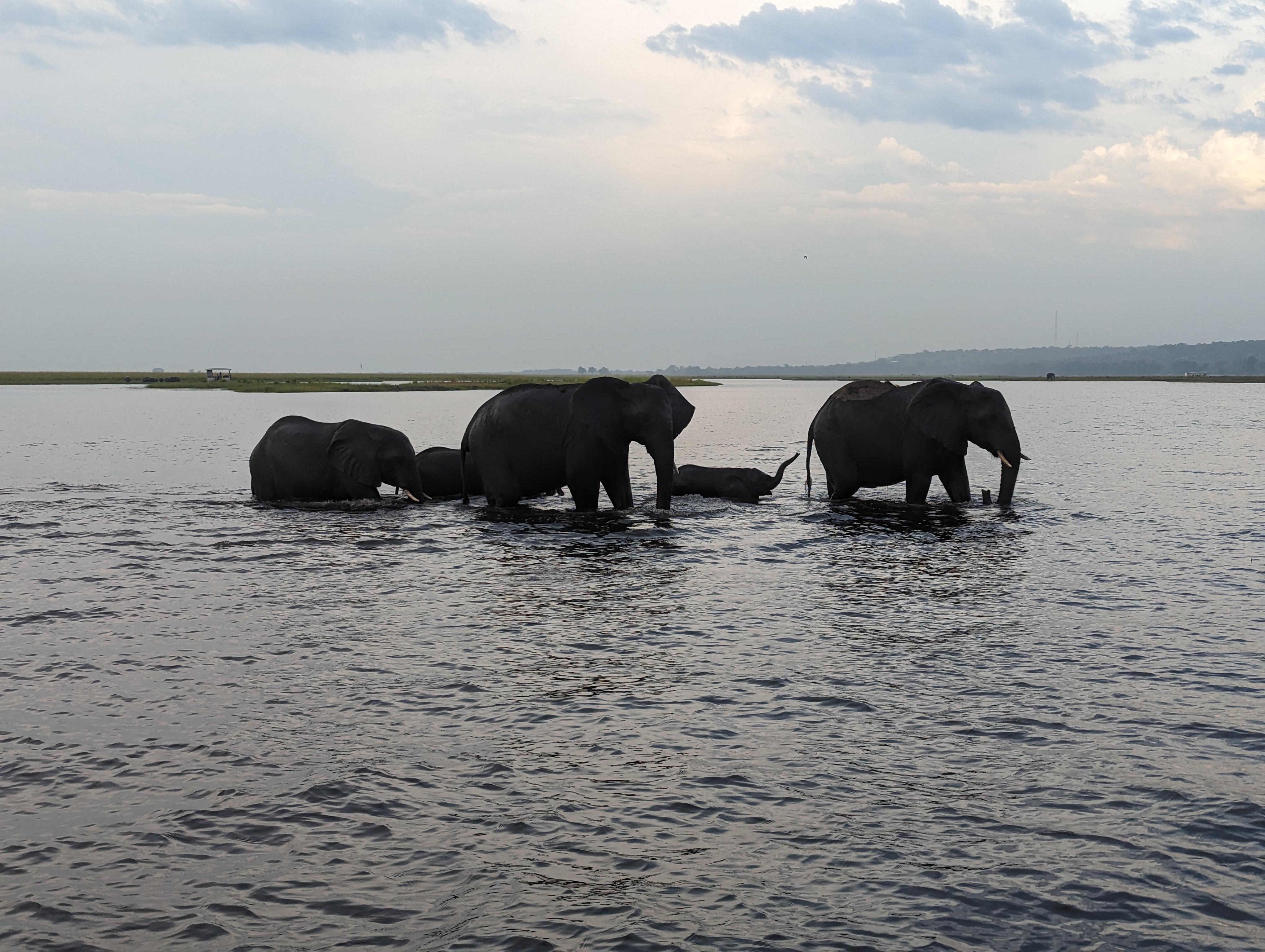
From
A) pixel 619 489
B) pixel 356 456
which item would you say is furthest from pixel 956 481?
pixel 356 456

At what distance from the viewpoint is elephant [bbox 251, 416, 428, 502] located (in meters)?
22.8

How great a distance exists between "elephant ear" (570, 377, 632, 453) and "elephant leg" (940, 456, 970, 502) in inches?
278

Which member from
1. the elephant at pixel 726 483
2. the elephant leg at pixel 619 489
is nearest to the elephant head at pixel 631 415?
the elephant leg at pixel 619 489

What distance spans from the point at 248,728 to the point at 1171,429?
215ft

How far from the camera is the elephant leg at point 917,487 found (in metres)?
22.3

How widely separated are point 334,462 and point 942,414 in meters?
12.8

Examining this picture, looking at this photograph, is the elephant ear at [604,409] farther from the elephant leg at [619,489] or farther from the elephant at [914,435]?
the elephant at [914,435]

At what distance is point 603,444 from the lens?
69.4ft

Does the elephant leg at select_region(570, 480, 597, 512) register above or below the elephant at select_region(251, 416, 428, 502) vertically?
below

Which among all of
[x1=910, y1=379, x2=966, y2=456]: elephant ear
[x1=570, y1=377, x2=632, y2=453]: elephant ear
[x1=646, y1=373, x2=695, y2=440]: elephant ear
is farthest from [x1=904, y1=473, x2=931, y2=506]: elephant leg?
[x1=570, y1=377, x2=632, y2=453]: elephant ear

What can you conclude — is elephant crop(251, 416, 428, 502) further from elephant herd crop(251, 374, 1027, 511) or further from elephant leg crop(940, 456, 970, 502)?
elephant leg crop(940, 456, 970, 502)

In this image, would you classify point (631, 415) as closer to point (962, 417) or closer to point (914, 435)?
point (914, 435)

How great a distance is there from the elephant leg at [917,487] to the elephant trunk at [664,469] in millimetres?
5038

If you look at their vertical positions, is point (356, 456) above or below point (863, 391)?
below
